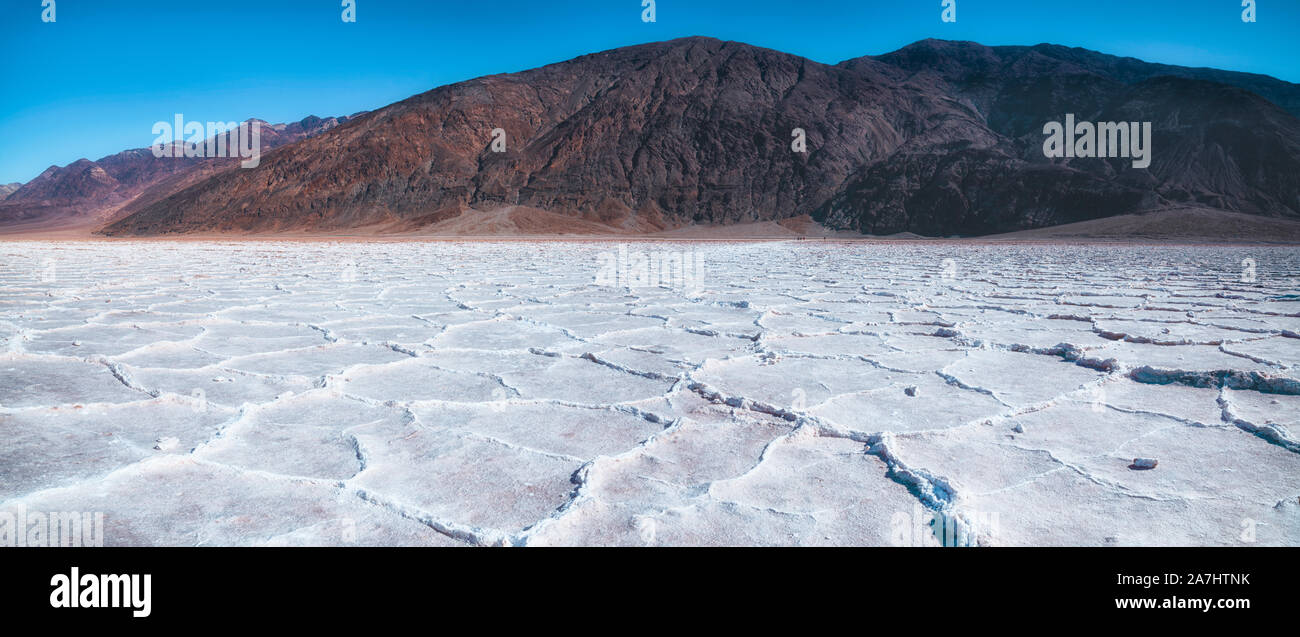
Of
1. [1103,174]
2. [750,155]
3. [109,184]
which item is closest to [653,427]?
[1103,174]

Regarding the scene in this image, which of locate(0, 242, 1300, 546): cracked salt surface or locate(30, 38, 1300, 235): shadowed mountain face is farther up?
locate(30, 38, 1300, 235): shadowed mountain face

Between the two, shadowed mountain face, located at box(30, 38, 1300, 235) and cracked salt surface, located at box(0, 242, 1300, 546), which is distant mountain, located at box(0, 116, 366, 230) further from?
cracked salt surface, located at box(0, 242, 1300, 546)

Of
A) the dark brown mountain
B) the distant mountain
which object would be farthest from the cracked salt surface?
the distant mountain

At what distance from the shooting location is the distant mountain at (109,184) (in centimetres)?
8119

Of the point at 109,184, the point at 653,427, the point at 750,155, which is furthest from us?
the point at 109,184

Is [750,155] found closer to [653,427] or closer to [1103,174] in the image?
[1103,174]

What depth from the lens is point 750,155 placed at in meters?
47.3

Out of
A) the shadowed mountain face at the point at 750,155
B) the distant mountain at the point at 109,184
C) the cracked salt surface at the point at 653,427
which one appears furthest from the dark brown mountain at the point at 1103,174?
the distant mountain at the point at 109,184

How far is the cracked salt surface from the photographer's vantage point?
1663 millimetres

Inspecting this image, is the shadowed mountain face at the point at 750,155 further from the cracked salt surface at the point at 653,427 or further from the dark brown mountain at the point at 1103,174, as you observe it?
the cracked salt surface at the point at 653,427

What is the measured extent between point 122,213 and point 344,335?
93.9m

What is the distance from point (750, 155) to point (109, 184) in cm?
9744

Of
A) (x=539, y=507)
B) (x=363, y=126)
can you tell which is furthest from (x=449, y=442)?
(x=363, y=126)

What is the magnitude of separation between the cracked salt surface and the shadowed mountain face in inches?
1440
